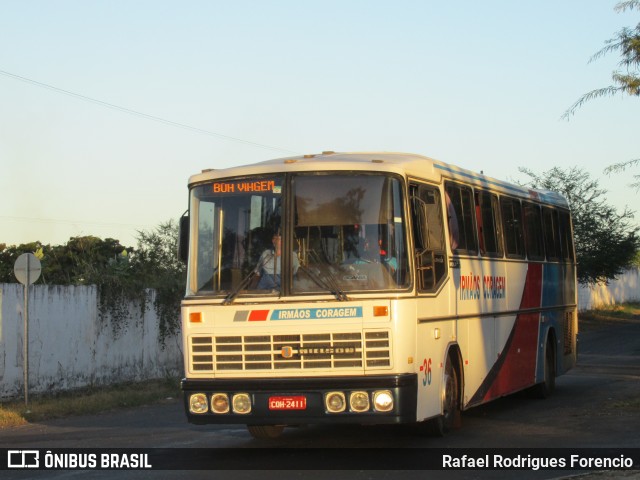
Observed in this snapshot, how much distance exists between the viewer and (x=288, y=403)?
11.1m

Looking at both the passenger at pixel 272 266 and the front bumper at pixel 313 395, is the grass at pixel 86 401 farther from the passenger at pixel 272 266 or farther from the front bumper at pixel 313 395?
the passenger at pixel 272 266

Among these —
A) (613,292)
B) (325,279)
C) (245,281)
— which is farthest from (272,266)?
(613,292)

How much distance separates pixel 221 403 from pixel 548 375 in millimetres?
8648

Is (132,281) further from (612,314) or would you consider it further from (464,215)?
(612,314)

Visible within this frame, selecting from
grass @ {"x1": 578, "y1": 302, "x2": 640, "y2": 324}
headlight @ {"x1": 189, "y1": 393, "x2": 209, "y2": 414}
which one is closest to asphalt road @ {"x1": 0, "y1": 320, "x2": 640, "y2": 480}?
headlight @ {"x1": 189, "y1": 393, "x2": 209, "y2": 414}

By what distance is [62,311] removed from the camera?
22.2 metres

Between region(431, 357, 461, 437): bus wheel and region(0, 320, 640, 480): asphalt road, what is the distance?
158 millimetres

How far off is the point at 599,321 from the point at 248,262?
39.9 m

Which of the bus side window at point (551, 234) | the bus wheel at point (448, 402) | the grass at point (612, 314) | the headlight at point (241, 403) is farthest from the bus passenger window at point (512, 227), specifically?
the grass at point (612, 314)

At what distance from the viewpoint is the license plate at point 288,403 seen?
1106cm

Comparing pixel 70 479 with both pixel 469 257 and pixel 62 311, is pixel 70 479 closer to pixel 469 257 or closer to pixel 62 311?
pixel 469 257

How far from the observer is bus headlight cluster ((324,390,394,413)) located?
11.0 m

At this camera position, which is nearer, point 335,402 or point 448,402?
point 335,402
